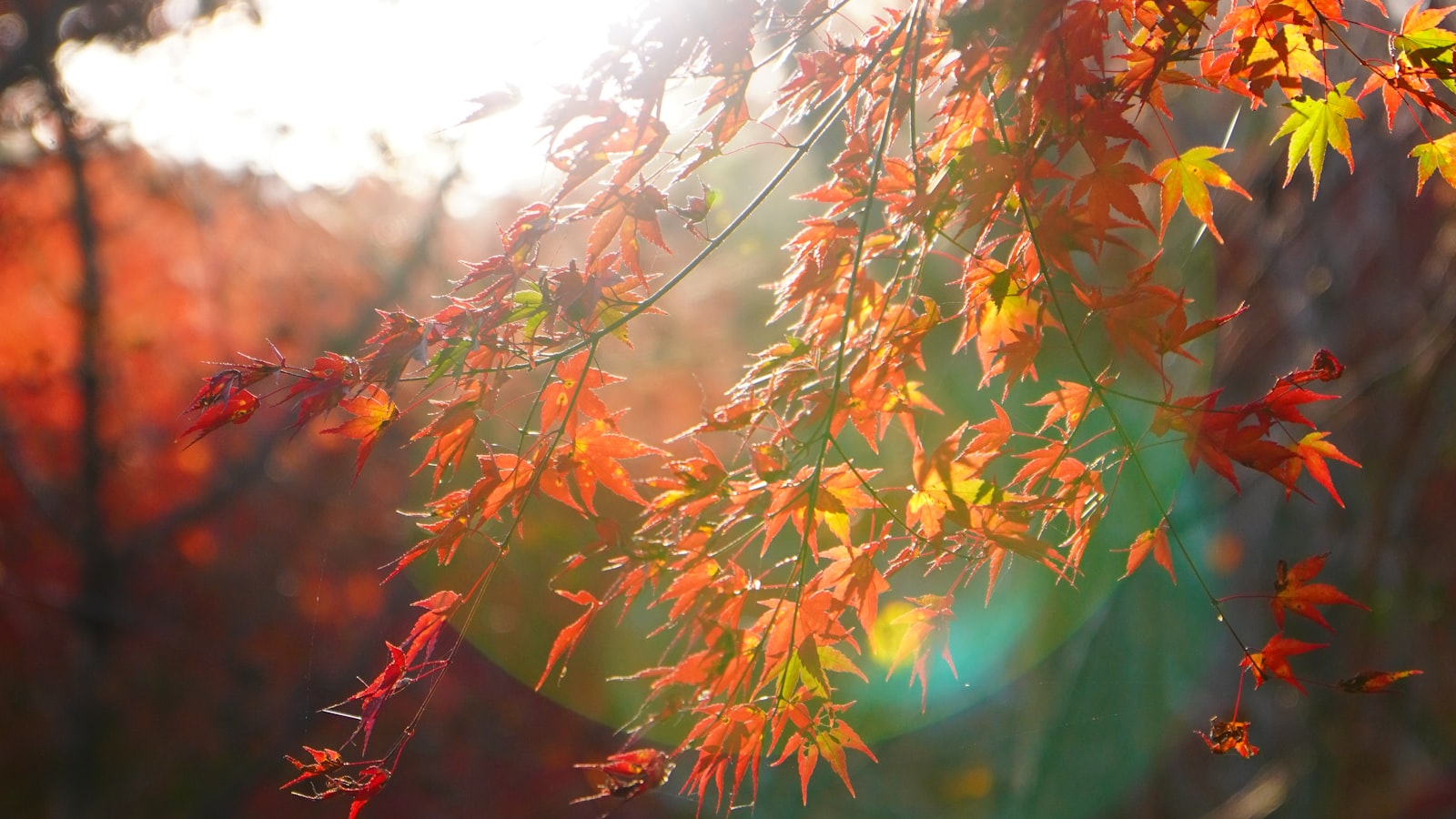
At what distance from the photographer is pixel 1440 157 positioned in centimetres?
118

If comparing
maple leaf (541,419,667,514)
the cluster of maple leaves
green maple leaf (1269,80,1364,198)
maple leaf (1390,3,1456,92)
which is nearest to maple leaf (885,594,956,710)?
the cluster of maple leaves

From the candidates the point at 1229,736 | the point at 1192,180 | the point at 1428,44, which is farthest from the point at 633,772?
the point at 1428,44

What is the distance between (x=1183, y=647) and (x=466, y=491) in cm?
514

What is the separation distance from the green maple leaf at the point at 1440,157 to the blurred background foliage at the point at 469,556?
76.1 inches

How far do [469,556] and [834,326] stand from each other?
230 inches

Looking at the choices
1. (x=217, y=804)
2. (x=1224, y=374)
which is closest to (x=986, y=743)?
(x=1224, y=374)

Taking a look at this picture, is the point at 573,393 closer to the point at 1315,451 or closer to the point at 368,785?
the point at 368,785

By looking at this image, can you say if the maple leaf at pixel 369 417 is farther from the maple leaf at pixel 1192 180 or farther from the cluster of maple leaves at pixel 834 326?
the maple leaf at pixel 1192 180

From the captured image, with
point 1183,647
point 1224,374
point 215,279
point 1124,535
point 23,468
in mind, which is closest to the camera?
point 1124,535

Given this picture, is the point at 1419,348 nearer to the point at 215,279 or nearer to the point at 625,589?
the point at 625,589

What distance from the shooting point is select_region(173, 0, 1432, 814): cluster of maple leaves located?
3.40ft

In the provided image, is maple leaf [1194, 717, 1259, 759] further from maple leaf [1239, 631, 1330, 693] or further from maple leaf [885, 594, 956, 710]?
maple leaf [885, 594, 956, 710]

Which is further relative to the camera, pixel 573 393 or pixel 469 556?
pixel 469 556

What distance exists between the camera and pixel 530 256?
1076 mm
